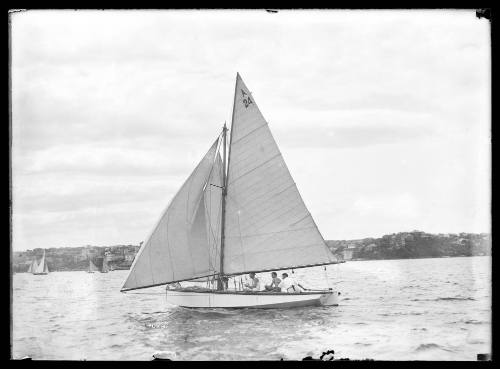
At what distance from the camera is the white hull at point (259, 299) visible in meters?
20.7

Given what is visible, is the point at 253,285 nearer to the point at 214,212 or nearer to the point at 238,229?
the point at 238,229

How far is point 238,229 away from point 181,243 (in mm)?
1908

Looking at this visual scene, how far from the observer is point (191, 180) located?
18547 mm

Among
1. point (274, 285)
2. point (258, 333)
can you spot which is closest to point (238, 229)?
point (274, 285)

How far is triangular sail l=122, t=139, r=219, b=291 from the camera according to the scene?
18.3 meters

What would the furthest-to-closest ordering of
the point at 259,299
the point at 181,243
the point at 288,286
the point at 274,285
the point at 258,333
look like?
the point at 288,286 → the point at 274,285 → the point at 259,299 → the point at 181,243 → the point at 258,333

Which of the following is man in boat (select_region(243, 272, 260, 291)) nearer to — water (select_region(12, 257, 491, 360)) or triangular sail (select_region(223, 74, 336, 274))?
triangular sail (select_region(223, 74, 336, 274))

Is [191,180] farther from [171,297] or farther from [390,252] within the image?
Answer: [390,252]

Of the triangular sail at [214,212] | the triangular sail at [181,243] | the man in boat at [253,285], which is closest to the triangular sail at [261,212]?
the triangular sail at [214,212]

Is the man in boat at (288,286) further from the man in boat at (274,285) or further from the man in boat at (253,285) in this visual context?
the man in boat at (253,285)

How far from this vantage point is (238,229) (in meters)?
20.1

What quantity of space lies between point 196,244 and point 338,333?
8.30 m
